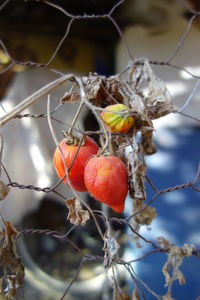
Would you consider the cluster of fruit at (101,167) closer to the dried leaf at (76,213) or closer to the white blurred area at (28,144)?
the dried leaf at (76,213)

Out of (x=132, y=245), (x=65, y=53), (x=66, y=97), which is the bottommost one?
(x=132, y=245)

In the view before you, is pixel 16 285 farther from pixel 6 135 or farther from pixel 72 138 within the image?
pixel 6 135

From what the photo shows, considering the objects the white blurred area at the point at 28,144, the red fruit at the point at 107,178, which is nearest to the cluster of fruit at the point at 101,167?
the red fruit at the point at 107,178

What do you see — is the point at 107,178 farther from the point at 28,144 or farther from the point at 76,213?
the point at 28,144

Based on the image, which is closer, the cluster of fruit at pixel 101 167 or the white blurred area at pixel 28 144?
the cluster of fruit at pixel 101 167

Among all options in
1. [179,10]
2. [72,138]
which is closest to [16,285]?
[72,138]

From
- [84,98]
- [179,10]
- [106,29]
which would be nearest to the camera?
[84,98]

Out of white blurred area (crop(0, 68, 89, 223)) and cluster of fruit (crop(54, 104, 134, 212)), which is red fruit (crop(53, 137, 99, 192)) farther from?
white blurred area (crop(0, 68, 89, 223))
